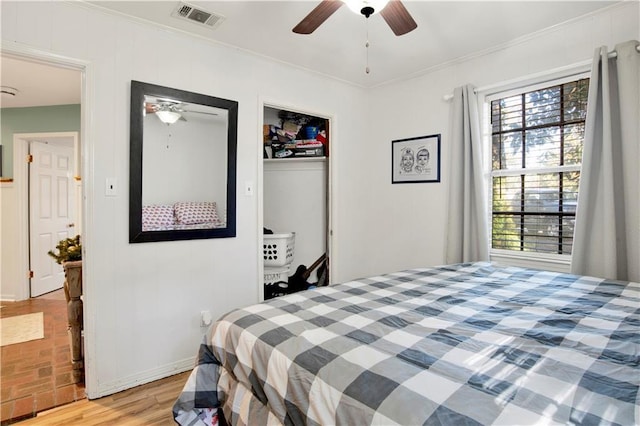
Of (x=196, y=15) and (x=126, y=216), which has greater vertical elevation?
(x=196, y=15)

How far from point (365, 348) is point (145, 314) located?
74.9 inches

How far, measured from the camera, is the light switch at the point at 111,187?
2150 millimetres

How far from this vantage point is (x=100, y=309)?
2.12 metres

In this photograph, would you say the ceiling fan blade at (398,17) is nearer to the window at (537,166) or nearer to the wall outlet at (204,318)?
the window at (537,166)

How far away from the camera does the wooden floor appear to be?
184 centimetres

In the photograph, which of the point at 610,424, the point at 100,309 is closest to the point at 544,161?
the point at 610,424

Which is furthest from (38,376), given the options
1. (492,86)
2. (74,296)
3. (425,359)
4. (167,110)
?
(492,86)

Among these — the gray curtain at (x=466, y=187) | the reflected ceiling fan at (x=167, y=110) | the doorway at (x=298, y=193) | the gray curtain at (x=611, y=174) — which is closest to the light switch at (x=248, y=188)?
the reflected ceiling fan at (x=167, y=110)

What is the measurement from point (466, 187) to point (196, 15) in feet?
7.80

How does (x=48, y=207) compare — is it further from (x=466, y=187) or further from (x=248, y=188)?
(x=466, y=187)

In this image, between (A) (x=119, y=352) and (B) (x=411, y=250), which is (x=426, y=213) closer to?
(B) (x=411, y=250)

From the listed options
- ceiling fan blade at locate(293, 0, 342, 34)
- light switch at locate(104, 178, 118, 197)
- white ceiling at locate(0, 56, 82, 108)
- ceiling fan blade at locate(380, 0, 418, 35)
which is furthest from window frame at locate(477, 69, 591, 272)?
white ceiling at locate(0, 56, 82, 108)

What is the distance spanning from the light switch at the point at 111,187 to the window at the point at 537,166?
9.46 ft

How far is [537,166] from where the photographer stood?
8.45ft
